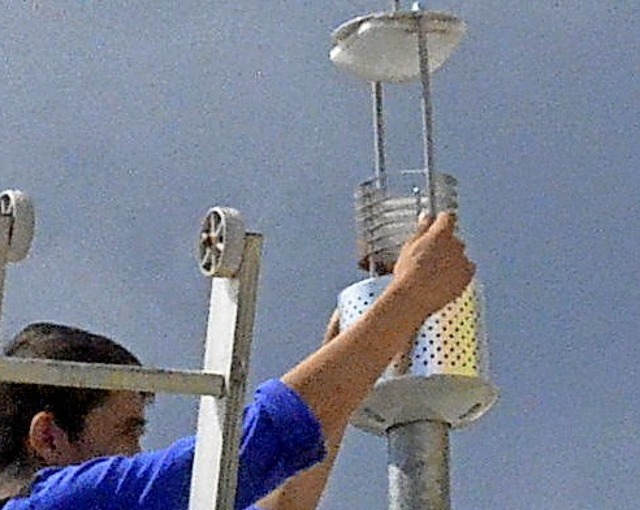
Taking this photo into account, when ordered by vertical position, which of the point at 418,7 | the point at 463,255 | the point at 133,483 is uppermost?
the point at 418,7

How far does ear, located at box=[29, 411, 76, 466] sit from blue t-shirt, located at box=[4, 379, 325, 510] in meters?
0.22

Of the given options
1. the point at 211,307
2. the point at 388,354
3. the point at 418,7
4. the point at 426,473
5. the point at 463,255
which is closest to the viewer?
the point at 211,307

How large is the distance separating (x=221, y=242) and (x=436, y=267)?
71cm

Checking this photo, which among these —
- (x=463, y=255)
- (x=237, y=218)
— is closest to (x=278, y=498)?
(x=463, y=255)

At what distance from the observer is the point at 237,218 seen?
2387 mm

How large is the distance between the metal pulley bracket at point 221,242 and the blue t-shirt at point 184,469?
0.86 feet

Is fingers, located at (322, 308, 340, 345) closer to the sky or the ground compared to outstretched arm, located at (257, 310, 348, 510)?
closer to the sky

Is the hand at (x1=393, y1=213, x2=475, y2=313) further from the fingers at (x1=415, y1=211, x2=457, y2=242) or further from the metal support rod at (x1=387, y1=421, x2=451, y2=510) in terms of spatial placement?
the metal support rod at (x1=387, y1=421, x2=451, y2=510)

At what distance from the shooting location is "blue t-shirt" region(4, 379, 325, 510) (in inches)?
101

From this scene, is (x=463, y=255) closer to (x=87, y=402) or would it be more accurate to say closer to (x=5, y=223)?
(x=87, y=402)

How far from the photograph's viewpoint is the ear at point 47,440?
2900mm

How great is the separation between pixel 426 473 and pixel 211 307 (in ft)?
4.24

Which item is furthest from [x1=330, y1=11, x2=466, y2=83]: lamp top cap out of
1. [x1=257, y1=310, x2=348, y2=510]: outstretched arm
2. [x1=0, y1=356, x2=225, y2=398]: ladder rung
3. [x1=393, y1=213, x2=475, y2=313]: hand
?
[x1=0, y1=356, x2=225, y2=398]: ladder rung

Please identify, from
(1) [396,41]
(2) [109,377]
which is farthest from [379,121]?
(2) [109,377]
